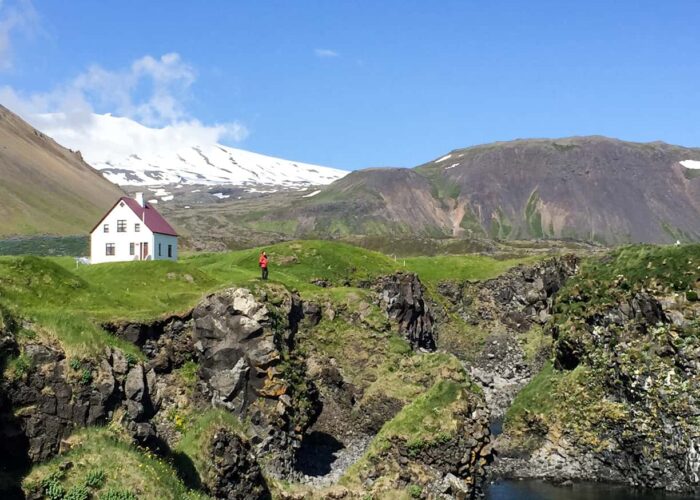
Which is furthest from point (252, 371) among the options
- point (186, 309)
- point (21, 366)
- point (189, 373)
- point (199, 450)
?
point (21, 366)

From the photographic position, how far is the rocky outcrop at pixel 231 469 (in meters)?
33.2

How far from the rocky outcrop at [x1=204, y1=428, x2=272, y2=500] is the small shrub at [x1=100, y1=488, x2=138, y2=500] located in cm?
753

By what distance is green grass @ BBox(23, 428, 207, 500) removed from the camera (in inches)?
997

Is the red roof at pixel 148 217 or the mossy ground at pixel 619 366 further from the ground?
the red roof at pixel 148 217

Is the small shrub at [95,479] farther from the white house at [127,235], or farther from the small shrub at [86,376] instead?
the white house at [127,235]

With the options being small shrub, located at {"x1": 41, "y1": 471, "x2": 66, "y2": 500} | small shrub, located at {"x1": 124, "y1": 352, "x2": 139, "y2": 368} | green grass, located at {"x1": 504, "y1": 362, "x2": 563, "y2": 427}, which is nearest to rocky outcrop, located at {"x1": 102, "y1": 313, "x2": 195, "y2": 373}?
small shrub, located at {"x1": 124, "y1": 352, "x2": 139, "y2": 368}

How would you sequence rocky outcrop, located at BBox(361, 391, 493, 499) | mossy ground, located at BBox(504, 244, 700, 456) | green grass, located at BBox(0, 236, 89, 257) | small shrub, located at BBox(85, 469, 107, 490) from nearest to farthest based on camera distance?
small shrub, located at BBox(85, 469, 107, 490), rocky outcrop, located at BBox(361, 391, 493, 499), mossy ground, located at BBox(504, 244, 700, 456), green grass, located at BBox(0, 236, 89, 257)

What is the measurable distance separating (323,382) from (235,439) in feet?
112

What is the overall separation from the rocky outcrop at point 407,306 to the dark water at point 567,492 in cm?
3246

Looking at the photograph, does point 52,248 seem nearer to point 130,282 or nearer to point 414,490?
point 130,282

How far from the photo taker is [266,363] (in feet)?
174

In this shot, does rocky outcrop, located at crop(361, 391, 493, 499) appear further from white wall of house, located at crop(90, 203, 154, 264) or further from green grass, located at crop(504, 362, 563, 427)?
white wall of house, located at crop(90, 203, 154, 264)

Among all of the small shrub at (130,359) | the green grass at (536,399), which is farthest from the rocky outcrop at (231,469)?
the green grass at (536,399)

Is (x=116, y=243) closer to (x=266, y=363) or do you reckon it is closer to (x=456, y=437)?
(x=266, y=363)
